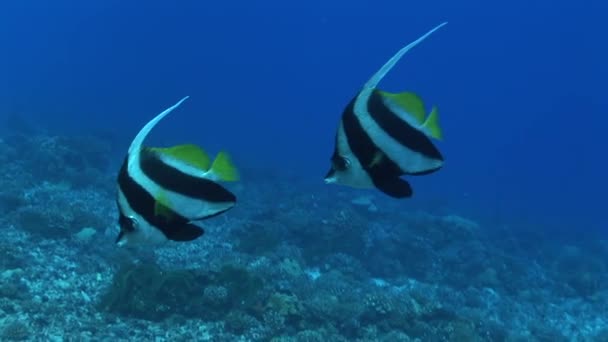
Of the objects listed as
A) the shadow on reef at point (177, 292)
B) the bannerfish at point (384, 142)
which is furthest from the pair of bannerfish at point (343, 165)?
the shadow on reef at point (177, 292)

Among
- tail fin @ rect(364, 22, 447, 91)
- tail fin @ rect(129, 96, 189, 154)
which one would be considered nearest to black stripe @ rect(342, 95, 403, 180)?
tail fin @ rect(364, 22, 447, 91)

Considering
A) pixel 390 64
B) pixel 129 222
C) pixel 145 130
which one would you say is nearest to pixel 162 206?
pixel 129 222

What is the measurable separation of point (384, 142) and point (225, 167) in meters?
0.72

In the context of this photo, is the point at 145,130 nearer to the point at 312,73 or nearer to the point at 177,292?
the point at 177,292

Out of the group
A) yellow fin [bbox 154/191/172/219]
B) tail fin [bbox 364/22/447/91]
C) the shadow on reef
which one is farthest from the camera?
the shadow on reef

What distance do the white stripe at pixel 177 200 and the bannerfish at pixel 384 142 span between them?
1.77 ft

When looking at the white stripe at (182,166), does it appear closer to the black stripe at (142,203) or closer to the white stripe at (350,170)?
the black stripe at (142,203)

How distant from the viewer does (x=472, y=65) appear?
622 feet

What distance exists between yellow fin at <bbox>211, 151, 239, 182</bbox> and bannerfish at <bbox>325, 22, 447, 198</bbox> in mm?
431

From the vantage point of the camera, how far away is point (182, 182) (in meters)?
2.29

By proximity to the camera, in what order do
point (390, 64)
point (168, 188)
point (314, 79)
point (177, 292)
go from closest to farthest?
1. point (390, 64)
2. point (168, 188)
3. point (177, 292)
4. point (314, 79)

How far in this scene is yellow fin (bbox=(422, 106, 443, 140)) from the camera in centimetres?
230

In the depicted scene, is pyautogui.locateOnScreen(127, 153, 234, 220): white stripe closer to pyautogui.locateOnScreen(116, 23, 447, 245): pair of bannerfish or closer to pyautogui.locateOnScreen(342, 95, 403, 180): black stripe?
pyautogui.locateOnScreen(116, 23, 447, 245): pair of bannerfish

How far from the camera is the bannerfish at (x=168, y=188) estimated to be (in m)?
2.29
